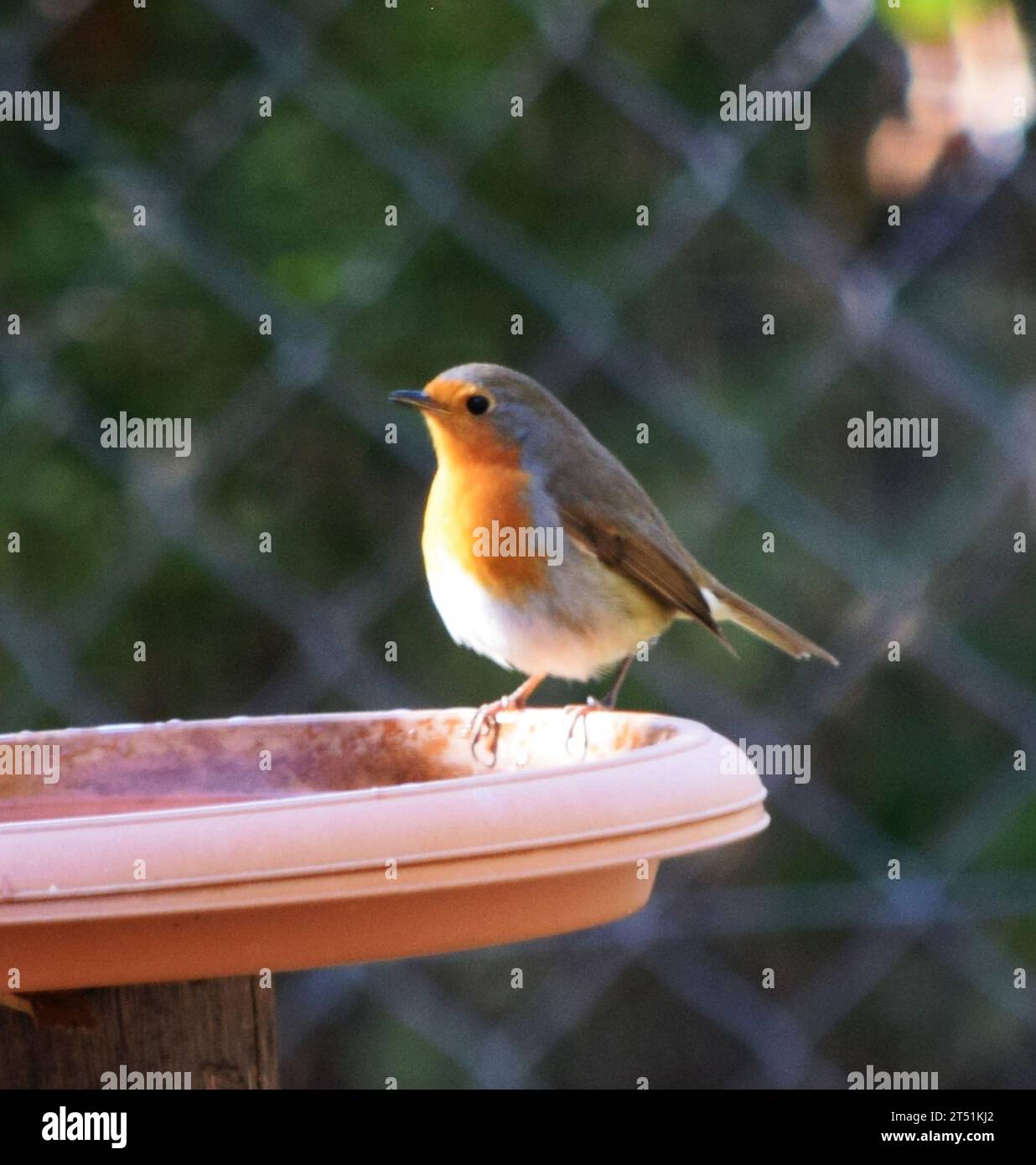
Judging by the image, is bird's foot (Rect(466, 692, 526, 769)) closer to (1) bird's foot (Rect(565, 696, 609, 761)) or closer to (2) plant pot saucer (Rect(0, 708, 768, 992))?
(1) bird's foot (Rect(565, 696, 609, 761))

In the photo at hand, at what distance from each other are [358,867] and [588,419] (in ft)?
8.68

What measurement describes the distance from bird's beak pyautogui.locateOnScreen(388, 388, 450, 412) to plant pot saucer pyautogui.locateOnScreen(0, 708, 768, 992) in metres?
1.30

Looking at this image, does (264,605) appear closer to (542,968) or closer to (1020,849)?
(542,968)

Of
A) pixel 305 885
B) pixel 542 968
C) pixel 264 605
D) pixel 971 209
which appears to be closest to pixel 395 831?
pixel 305 885

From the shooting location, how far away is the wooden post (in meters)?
2.04

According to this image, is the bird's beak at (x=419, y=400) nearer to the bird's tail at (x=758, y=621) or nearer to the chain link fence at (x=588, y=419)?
the chain link fence at (x=588, y=419)

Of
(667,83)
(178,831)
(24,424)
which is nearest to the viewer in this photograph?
(178,831)

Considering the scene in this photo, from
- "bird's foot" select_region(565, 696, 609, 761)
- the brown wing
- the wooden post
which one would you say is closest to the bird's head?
the brown wing

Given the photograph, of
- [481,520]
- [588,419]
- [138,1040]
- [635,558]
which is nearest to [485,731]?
[138,1040]

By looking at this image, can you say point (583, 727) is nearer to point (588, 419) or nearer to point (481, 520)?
point (481, 520)

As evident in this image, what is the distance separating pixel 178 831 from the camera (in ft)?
5.49

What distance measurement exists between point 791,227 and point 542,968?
5.69 ft

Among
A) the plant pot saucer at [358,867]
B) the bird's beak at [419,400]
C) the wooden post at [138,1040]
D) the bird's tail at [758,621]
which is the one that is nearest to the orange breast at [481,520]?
the bird's beak at [419,400]

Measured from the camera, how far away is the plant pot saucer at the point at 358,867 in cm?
166
